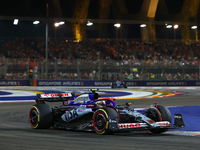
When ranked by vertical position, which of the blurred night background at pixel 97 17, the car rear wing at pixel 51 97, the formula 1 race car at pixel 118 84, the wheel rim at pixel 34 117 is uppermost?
the blurred night background at pixel 97 17

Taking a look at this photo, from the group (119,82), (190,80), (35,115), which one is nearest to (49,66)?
(119,82)

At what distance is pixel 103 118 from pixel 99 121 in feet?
0.70

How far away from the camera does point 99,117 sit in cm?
736

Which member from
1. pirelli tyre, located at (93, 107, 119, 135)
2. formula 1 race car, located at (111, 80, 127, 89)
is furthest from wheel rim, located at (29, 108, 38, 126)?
formula 1 race car, located at (111, 80, 127, 89)

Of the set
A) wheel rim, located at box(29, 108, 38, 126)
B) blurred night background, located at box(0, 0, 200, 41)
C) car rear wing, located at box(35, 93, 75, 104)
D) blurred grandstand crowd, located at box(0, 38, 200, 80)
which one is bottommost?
wheel rim, located at box(29, 108, 38, 126)

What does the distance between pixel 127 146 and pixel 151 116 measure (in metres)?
2.06

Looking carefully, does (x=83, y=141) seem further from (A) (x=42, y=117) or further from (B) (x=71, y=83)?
(B) (x=71, y=83)

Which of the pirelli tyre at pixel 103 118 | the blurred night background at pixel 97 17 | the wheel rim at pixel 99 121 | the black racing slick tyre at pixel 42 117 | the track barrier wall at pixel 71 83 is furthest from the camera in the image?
the blurred night background at pixel 97 17

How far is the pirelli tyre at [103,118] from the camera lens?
7.08 meters

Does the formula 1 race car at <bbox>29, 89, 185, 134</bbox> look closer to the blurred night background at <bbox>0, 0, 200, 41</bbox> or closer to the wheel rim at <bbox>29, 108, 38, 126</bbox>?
the wheel rim at <bbox>29, 108, 38, 126</bbox>

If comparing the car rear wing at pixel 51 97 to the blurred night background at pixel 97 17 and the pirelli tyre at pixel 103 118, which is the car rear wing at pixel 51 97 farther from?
the blurred night background at pixel 97 17

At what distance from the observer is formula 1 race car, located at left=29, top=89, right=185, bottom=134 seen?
7.14 metres

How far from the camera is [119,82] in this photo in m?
30.5

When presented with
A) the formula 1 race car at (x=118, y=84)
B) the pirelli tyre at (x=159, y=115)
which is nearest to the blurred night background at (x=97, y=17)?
the formula 1 race car at (x=118, y=84)
